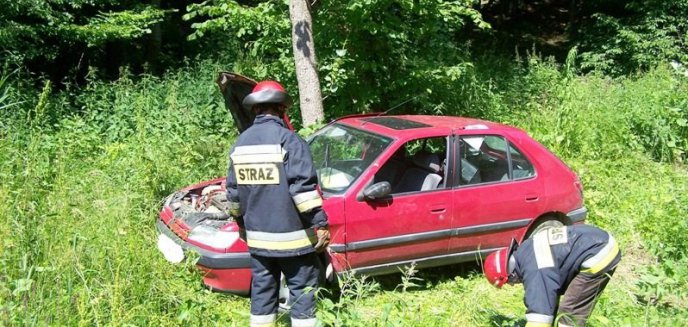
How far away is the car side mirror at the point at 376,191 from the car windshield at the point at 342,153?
0.18 meters

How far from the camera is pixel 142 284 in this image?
387cm

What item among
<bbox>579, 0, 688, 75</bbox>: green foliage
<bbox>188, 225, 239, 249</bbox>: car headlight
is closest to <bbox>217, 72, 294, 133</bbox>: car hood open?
<bbox>188, 225, 239, 249</bbox>: car headlight

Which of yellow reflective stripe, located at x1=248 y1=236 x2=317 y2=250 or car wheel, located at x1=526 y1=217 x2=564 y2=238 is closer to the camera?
yellow reflective stripe, located at x1=248 y1=236 x2=317 y2=250

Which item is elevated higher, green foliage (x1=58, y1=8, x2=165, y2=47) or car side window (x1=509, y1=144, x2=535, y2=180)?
green foliage (x1=58, y1=8, x2=165, y2=47)

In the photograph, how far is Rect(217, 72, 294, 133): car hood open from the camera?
210 inches

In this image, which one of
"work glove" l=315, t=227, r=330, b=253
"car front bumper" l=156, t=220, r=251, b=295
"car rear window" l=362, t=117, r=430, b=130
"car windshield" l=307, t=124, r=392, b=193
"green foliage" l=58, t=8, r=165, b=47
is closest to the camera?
"work glove" l=315, t=227, r=330, b=253

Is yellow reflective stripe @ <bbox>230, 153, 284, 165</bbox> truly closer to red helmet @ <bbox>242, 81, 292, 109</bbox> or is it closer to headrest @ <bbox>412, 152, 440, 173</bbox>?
red helmet @ <bbox>242, 81, 292, 109</bbox>

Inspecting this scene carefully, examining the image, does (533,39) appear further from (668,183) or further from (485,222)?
(485,222)

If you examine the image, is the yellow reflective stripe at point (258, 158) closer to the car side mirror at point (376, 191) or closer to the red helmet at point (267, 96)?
the red helmet at point (267, 96)

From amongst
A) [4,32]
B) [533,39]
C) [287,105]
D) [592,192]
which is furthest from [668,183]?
[533,39]

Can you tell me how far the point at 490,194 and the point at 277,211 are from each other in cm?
237

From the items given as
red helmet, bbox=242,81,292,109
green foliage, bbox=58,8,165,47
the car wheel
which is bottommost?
the car wheel

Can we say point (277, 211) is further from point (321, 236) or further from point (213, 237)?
point (213, 237)

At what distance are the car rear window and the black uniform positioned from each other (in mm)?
1875
